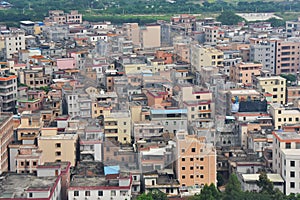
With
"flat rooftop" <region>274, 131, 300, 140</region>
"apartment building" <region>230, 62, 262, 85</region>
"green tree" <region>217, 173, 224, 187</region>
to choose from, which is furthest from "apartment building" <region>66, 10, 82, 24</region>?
"flat rooftop" <region>274, 131, 300, 140</region>

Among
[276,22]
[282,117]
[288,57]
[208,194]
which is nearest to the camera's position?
[208,194]

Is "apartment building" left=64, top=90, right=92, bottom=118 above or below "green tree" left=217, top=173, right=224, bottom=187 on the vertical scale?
above

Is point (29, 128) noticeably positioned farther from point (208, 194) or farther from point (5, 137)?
point (208, 194)

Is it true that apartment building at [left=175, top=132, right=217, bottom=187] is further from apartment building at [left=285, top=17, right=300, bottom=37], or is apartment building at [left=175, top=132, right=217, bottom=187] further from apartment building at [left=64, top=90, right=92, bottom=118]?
apartment building at [left=285, top=17, right=300, bottom=37]

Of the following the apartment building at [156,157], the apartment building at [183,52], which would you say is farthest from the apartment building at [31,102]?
the apartment building at [183,52]

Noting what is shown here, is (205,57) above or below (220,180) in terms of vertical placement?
above

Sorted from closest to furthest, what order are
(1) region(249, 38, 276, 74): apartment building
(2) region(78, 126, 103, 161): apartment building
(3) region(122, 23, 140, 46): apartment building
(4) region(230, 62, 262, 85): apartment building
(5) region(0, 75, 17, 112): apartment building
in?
(2) region(78, 126, 103, 161): apartment building
(5) region(0, 75, 17, 112): apartment building
(4) region(230, 62, 262, 85): apartment building
(1) region(249, 38, 276, 74): apartment building
(3) region(122, 23, 140, 46): apartment building

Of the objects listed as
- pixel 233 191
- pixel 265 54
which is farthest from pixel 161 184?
pixel 265 54
